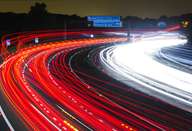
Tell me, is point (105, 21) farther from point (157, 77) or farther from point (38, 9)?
point (157, 77)

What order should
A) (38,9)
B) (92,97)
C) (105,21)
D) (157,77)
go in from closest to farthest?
1. (92,97)
2. (157,77)
3. (105,21)
4. (38,9)

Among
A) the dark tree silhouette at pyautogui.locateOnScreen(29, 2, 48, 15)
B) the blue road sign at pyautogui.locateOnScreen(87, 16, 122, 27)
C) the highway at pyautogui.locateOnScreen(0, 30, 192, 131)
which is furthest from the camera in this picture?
the dark tree silhouette at pyautogui.locateOnScreen(29, 2, 48, 15)

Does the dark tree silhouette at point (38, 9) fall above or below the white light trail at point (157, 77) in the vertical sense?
above

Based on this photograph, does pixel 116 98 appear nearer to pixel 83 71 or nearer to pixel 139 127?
pixel 139 127

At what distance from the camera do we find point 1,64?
38.0 meters

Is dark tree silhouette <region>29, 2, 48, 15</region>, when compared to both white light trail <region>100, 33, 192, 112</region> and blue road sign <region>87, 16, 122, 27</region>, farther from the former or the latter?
white light trail <region>100, 33, 192, 112</region>

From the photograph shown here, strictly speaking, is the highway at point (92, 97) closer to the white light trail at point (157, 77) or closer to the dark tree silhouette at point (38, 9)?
the white light trail at point (157, 77)

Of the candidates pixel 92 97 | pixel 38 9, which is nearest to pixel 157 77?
pixel 92 97

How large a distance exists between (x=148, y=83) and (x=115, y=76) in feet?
13.6

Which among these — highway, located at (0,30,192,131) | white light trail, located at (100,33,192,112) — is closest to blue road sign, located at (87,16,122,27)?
white light trail, located at (100,33,192,112)

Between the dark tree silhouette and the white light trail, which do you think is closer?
the white light trail

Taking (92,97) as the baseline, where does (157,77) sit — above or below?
below

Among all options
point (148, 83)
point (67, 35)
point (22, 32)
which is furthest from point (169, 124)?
point (67, 35)

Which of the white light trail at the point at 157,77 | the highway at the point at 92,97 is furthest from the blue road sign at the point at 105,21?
the highway at the point at 92,97
